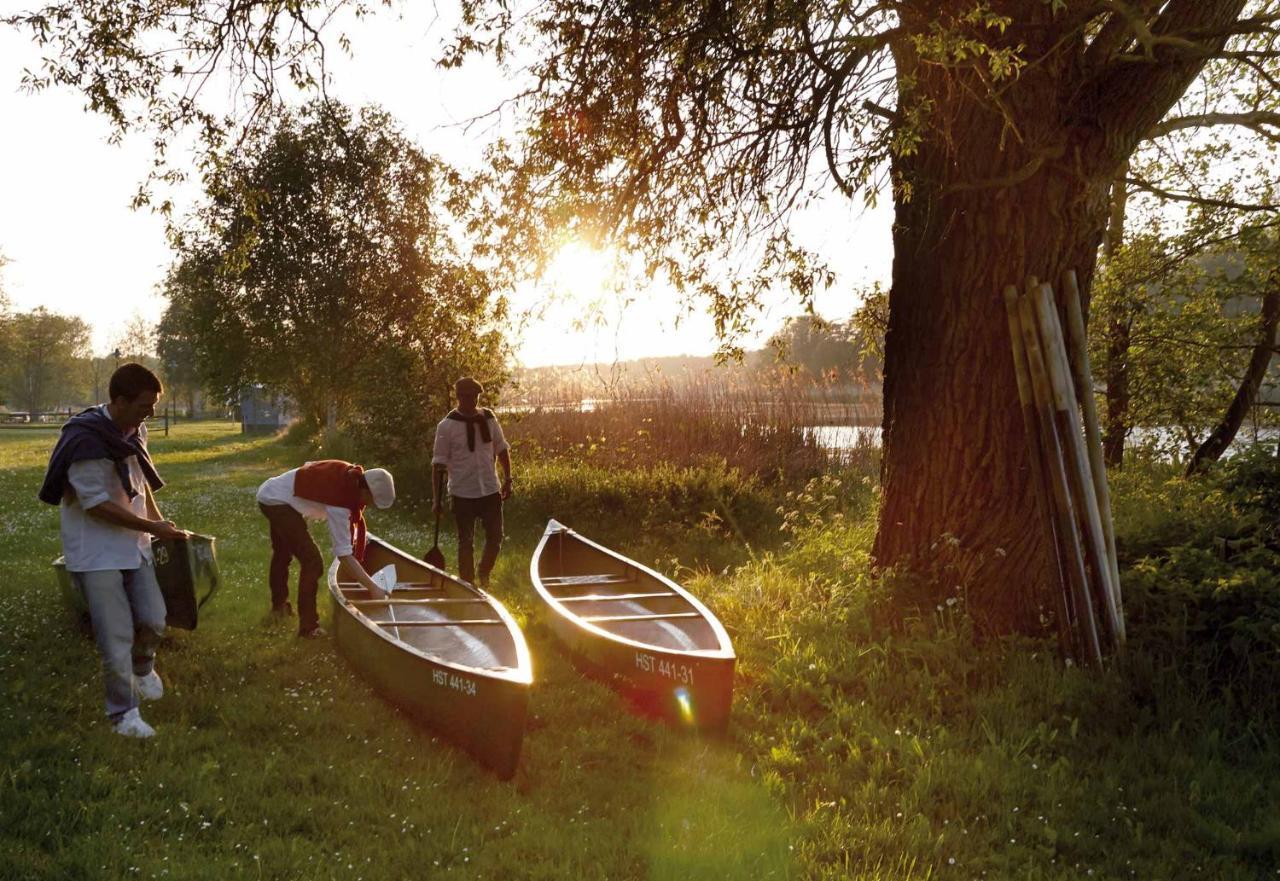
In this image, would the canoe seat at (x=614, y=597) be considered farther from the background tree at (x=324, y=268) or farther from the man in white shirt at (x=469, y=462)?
the background tree at (x=324, y=268)

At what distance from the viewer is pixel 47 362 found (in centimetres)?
6850

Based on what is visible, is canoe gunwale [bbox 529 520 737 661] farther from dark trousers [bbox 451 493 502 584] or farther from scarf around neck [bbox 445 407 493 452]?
scarf around neck [bbox 445 407 493 452]

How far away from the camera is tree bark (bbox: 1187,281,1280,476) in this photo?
32.9 feet

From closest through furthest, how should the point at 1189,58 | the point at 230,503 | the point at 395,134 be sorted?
the point at 1189,58 < the point at 230,503 < the point at 395,134

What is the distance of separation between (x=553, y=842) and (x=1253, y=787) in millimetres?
3637

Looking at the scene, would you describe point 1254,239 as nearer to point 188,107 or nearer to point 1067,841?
point 1067,841

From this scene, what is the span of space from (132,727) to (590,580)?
165 inches

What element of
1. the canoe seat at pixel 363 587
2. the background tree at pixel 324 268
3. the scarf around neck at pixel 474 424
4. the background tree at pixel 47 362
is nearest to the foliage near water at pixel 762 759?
the canoe seat at pixel 363 587

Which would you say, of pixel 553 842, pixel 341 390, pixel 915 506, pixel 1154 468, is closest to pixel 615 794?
pixel 553 842

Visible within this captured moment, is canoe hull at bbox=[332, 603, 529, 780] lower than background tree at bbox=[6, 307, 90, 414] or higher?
lower

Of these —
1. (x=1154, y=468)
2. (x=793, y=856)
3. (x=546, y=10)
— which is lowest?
(x=793, y=856)

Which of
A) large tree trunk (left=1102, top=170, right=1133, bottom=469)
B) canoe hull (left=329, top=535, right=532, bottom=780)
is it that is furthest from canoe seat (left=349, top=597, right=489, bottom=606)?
large tree trunk (left=1102, top=170, right=1133, bottom=469)

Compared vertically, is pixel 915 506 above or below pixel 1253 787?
above

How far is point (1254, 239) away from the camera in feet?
31.0
